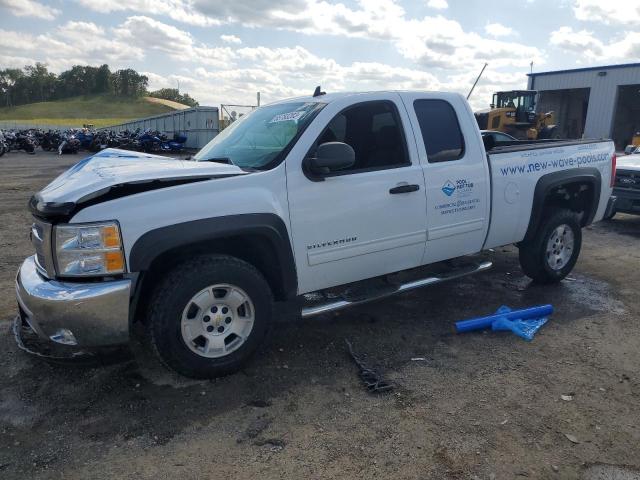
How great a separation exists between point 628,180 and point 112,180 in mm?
8758

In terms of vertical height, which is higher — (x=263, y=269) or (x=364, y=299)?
(x=263, y=269)

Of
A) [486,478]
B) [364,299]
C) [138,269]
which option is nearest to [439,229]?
[364,299]

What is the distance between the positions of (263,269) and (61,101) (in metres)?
147

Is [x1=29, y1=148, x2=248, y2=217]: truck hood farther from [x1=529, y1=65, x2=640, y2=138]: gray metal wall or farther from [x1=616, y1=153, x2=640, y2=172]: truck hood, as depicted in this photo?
[x1=529, y1=65, x2=640, y2=138]: gray metal wall

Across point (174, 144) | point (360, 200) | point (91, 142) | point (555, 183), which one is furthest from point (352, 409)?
point (91, 142)

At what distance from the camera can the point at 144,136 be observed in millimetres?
24344

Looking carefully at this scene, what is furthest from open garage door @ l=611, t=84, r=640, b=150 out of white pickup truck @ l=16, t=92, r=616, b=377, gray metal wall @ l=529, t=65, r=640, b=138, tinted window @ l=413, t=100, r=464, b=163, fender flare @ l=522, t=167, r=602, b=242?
white pickup truck @ l=16, t=92, r=616, b=377

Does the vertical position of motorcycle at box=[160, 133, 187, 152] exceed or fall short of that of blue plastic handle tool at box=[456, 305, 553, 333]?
it exceeds it

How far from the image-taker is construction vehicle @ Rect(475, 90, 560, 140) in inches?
971

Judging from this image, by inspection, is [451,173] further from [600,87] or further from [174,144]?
[600,87]

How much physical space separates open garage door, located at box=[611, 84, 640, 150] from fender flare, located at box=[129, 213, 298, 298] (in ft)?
118

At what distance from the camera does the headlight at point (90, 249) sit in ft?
9.70

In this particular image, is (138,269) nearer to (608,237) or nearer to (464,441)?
(464,441)

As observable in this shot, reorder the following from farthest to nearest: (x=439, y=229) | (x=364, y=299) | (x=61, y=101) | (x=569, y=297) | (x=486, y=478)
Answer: (x=61, y=101) < (x=569, y=297) < (x=439, y=229) < (x=364, y=299) < (x=486, y=478)
